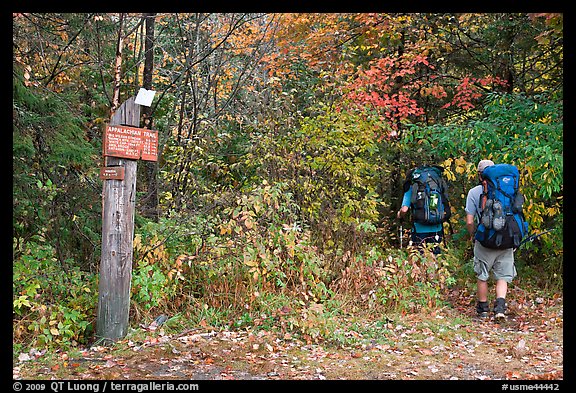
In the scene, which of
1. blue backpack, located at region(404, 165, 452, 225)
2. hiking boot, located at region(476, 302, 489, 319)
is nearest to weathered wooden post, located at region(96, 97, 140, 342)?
hiking boot, located at region(476, 302, 489, 319)

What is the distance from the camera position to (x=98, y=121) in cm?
939

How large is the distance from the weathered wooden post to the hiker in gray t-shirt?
421 cm

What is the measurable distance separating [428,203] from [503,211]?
5.67 ft

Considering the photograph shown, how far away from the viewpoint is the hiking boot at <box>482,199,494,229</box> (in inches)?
270

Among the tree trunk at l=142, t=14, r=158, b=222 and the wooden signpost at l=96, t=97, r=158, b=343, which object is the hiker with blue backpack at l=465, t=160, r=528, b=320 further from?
the tree trunk at l=142, t=14, r=158, b=222

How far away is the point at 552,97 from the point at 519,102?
666 millimetres

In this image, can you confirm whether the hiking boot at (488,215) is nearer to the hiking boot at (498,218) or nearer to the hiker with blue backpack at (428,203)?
the hiking boot at (498,218)

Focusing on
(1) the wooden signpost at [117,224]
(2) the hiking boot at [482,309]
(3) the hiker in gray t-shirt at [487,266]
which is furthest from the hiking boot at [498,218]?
(1) the wooden signpost at [117,224]

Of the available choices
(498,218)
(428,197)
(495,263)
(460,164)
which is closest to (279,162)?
(428,197)

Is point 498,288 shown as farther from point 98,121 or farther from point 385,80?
point 98,121

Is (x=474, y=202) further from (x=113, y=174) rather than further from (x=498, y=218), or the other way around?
(x=113, y=174)
